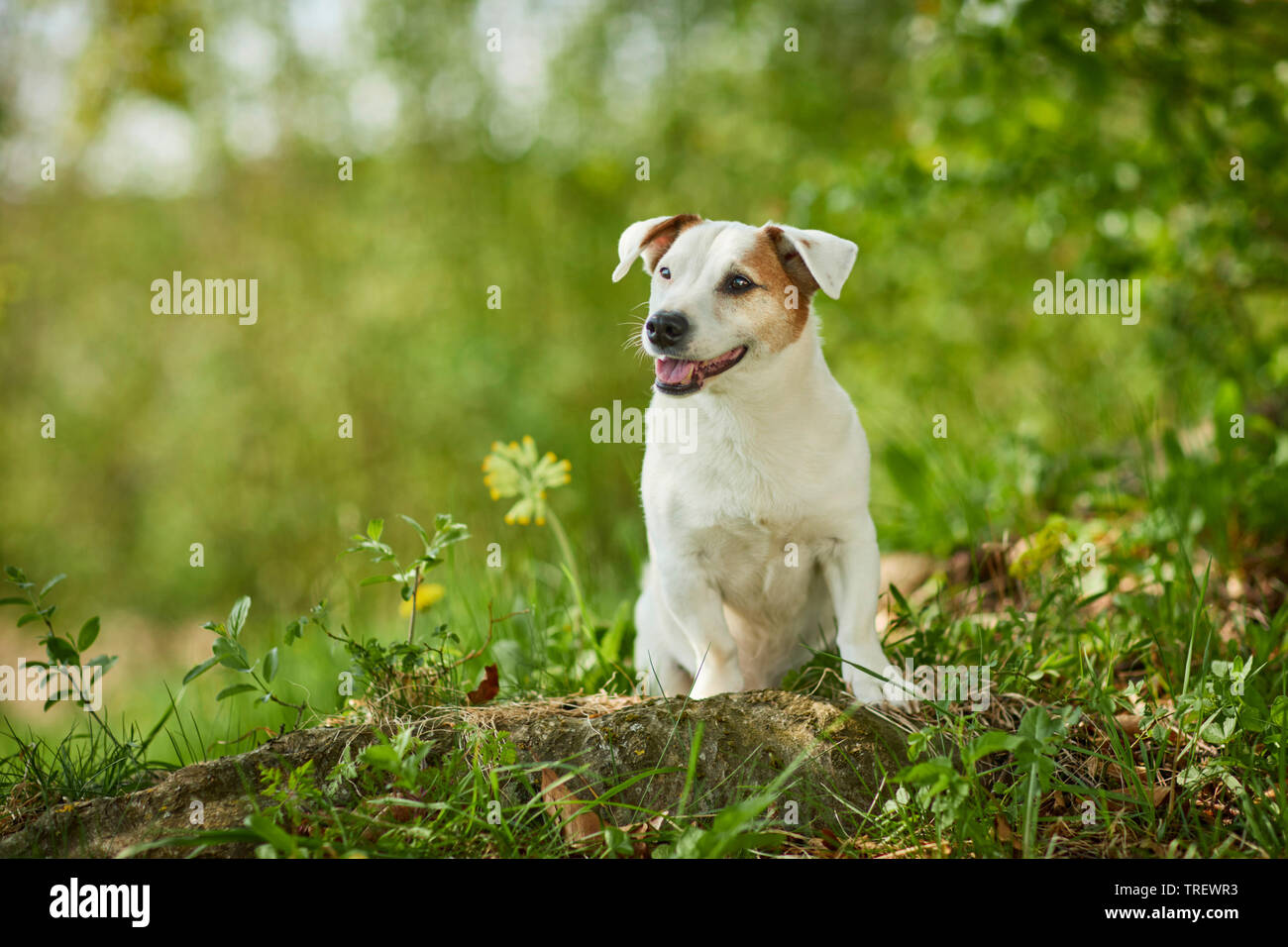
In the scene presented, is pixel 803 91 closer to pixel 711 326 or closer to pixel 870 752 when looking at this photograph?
pixel 711 326

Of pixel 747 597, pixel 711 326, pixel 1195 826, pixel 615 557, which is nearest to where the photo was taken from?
pixel 1195 826

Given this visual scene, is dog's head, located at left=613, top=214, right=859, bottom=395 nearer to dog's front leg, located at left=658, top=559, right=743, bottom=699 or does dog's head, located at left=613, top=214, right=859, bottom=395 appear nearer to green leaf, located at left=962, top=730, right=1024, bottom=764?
dog's front leg, located at left=658, top=559, right=743, bottom=699

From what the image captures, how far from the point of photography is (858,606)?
2.74 meters

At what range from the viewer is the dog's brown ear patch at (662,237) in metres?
2.96

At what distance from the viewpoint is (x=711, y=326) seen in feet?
8.51

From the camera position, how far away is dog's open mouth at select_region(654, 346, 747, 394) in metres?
2.61

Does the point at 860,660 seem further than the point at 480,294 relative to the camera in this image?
No

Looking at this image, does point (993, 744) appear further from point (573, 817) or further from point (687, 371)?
point (687, 371)

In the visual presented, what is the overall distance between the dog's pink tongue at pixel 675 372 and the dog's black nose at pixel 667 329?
78 mm

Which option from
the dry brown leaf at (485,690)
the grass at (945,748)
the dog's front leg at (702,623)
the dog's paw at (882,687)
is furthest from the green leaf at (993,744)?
the dry brown leaf at (485,690)

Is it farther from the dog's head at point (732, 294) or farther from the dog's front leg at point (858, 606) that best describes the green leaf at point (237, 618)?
the dog's front leg at point (858, 606)
